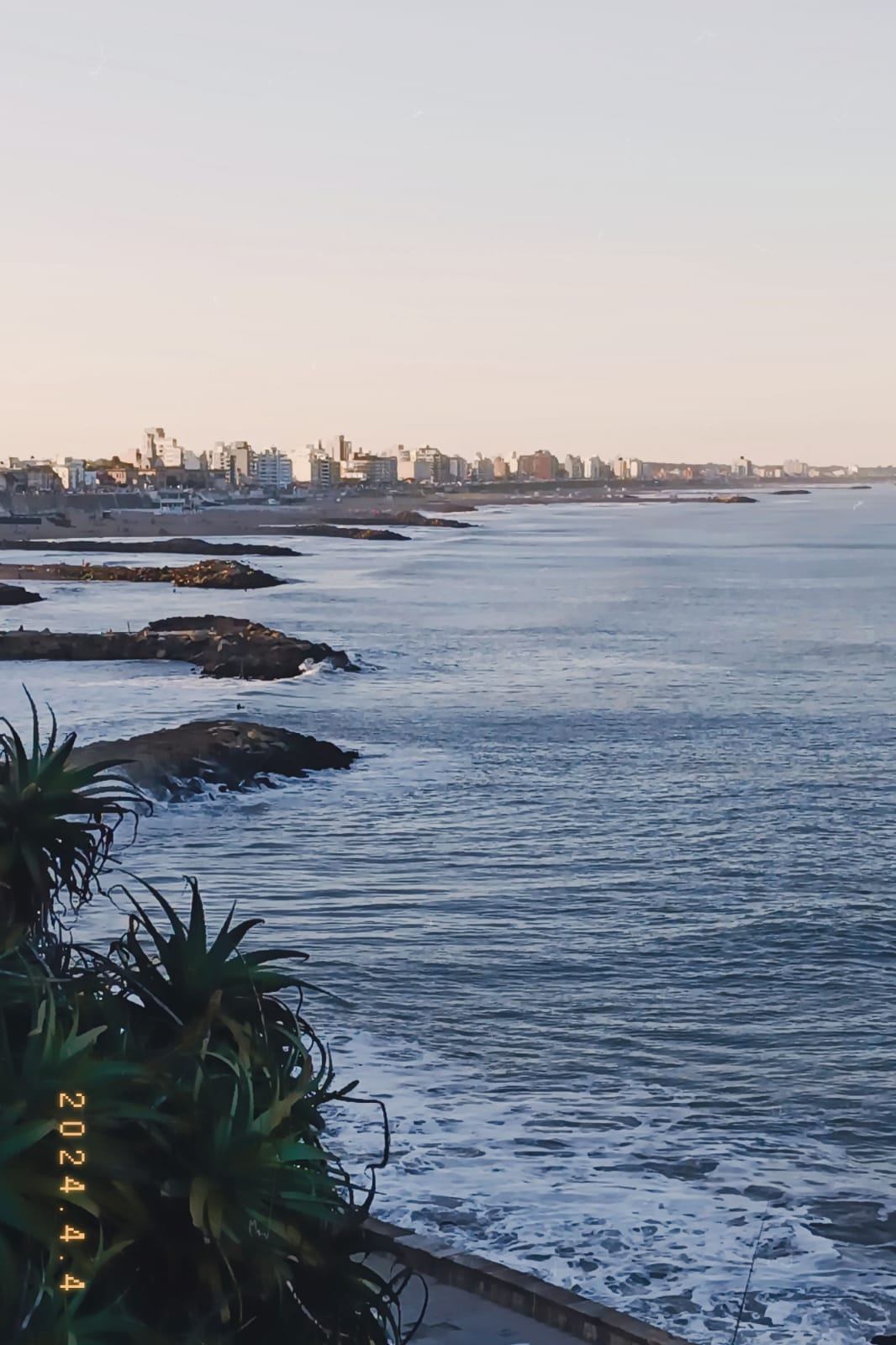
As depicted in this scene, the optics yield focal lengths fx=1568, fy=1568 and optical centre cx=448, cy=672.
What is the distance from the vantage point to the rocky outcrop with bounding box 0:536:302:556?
12356 centimetres

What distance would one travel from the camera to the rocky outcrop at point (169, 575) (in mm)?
87312

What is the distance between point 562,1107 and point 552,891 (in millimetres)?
7544

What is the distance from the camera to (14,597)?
74562 mm

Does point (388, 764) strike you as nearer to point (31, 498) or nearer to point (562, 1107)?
point (562, 1107)

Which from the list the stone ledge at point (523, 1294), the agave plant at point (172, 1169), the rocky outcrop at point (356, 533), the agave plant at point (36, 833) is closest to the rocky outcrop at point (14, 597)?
the stone ledge at point (523, 1294)

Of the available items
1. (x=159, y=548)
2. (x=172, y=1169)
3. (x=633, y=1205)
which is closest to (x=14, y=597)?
(x=159, y=548)

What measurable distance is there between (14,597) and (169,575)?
18.6 meters

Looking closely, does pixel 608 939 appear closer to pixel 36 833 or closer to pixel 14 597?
pixel 36 833

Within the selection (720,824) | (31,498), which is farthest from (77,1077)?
(31,498)

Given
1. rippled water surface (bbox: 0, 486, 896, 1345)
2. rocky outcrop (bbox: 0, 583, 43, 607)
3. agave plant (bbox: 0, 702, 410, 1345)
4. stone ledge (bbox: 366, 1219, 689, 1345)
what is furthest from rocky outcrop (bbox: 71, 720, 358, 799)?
rocky outcrop (bbox: 0, 583, 43, 607)

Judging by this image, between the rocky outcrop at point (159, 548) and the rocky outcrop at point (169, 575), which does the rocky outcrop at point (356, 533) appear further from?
the rocky outcrop at point (169, 575)

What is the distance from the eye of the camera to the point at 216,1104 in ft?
18.7
